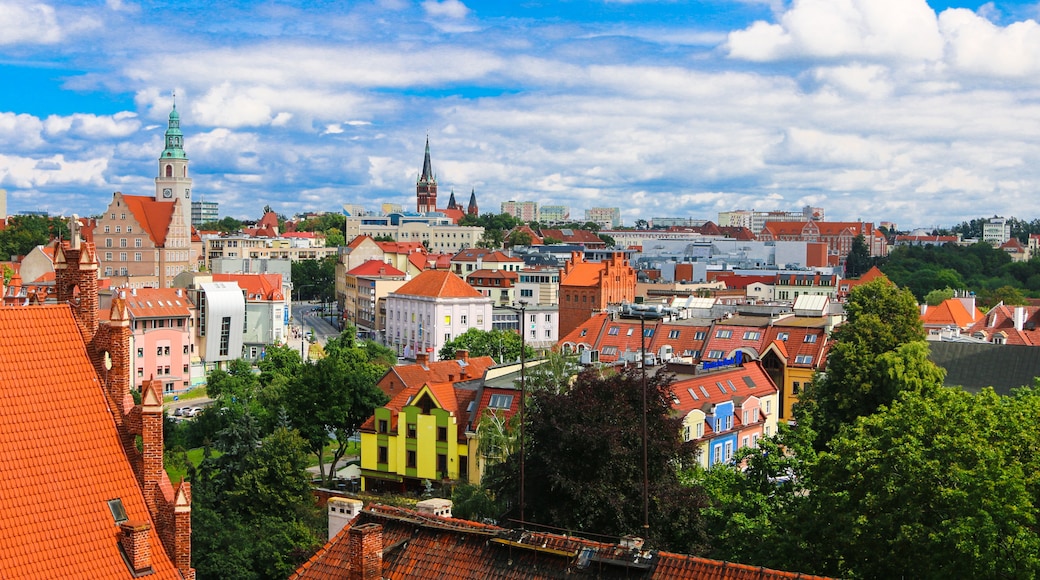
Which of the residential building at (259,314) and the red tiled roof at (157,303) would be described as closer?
the red tiled roof at (157,303)

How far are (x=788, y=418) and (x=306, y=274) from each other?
132m

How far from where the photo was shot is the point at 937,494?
944 inches

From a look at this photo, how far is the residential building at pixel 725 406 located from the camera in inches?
2044

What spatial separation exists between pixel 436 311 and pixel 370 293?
3114cm

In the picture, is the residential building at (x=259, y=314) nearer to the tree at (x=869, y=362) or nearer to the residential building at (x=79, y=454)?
the tree at (x=869, y=362)

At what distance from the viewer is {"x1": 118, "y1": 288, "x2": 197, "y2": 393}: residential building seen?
92.6 metres

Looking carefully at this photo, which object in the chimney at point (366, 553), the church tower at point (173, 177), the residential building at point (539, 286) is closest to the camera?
the chimney at point (366, 553)

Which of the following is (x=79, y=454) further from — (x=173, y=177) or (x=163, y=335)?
(x=173, y=177)

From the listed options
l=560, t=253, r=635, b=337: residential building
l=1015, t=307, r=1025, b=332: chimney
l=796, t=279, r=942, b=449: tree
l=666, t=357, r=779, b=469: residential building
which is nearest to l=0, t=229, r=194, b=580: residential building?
l=666, t=357, r=779, b=469: residential building

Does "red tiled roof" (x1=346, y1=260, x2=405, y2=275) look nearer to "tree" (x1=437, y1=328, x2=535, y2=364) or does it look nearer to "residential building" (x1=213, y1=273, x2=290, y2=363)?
"residential building" (x1=213, y1=273, x2=290, y2=363)

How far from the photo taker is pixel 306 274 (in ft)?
623

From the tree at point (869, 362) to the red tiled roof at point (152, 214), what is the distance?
99186 mm

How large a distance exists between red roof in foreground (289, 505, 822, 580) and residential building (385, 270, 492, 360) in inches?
3760

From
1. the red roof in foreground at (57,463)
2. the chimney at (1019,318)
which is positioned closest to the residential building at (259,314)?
the chimney at (1019,318)
